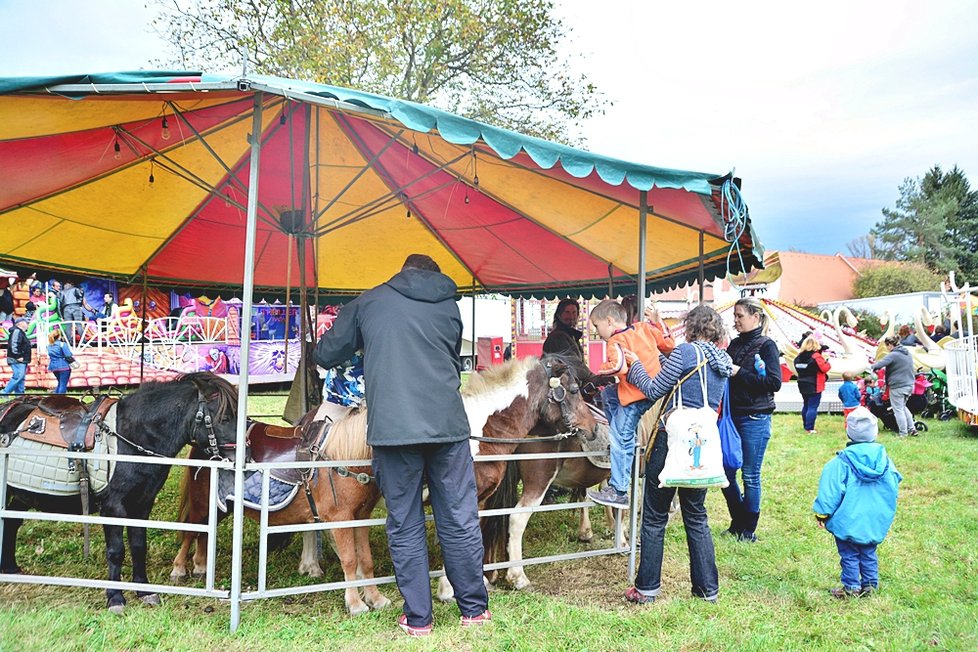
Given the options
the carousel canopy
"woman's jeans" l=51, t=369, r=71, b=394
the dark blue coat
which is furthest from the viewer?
"woman's jeans" l=51, t=369, r=71, b=394

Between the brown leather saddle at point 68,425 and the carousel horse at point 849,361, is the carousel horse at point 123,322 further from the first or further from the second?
the carousel horse at point 849,361

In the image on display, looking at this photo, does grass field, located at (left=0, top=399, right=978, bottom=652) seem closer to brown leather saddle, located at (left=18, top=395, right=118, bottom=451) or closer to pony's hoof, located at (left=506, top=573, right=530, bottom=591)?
pony's hoof, located at (left=506, top=573, right=530, bottom=591)

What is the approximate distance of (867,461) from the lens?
416cm

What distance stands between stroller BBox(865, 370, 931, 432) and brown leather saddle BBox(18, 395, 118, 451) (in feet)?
39.3

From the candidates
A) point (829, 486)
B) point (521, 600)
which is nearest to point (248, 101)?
point (521, 600)

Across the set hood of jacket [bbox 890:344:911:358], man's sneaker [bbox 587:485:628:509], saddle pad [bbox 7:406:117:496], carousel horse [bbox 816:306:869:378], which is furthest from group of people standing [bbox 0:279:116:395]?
carousel horse [bbox 816:306:869:378]

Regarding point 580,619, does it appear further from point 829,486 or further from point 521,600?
point 829,486

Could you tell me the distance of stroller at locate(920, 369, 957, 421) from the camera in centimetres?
1260

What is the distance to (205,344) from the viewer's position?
56.2 ft

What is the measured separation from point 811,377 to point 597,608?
8.82 meters

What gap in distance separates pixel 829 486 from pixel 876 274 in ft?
142

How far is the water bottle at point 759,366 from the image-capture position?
17.3 feet

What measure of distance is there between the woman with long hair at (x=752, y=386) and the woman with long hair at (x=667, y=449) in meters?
1.27

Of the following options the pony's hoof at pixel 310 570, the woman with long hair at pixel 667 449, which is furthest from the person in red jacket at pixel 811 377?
the pony's hoof at pixel 310 570
